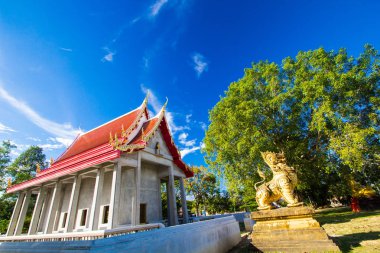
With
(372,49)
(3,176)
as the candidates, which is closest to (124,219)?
(372,49)

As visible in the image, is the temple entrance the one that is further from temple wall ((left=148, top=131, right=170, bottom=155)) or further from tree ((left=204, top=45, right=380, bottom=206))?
tree ((left=204, top=45, right=380, bottom=206))

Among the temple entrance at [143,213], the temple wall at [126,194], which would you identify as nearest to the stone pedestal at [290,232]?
the temple wall at [126,194]

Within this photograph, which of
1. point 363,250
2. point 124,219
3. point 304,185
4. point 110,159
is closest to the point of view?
point 363,250

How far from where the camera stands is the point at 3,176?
76.0 feet

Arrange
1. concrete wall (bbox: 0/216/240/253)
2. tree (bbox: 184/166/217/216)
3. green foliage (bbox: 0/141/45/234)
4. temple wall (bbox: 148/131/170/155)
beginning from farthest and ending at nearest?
tree (bbox: 184/166/217/216) < green foliage (bbox: 0/141/45/234) < temple wall (bbox: 148/131/170/155) < concrete wall (bbox: 0/216/240/253)

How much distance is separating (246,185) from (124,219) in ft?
35.6

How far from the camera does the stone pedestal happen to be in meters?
5.34

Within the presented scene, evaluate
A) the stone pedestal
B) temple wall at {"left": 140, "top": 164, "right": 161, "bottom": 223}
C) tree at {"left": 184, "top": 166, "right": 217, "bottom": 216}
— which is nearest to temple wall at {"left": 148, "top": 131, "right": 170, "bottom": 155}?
temple wall at {"left": 140, "top": 164, "right": 161, "bottom": 223}

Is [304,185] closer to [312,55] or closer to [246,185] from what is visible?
[246,185]

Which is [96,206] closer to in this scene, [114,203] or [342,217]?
[114,203]

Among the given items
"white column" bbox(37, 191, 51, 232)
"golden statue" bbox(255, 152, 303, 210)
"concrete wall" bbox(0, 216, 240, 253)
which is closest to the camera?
"concrete wall" bbox(0, 216, 240, 253)

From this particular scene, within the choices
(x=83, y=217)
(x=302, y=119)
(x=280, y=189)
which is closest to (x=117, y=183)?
(x=83, y=217)

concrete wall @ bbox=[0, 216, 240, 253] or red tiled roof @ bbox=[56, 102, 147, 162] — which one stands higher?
red tiled roof @ bbox=[56, 102, 147, 162]

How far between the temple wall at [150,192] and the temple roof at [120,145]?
1807 millimetres
